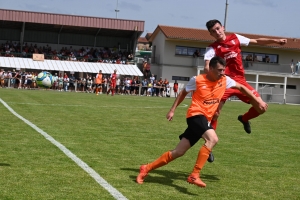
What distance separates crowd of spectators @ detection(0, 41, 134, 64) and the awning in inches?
40.3

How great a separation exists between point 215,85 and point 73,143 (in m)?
4.09

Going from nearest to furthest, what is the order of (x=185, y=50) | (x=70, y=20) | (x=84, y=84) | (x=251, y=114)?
1. (x=251, y=114)
2. (x=84, y=84)
3. (x=70, y=20)
4. (x=185, y=50)

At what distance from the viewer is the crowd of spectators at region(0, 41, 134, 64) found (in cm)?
5203

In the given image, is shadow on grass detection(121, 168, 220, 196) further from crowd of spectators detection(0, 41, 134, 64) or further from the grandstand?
crowd of spectators detection(0, 41, 134, 64)

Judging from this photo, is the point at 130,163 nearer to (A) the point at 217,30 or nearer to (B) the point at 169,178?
(B) the point at 169,178

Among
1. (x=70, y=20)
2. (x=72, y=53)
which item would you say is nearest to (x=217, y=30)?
(x=72, y=53)

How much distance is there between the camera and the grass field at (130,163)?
665cm

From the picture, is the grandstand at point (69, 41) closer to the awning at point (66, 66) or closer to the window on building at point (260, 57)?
the awning at point (66, 66)

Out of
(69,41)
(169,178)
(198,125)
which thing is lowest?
(169,178)

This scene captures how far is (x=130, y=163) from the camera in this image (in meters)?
8.75

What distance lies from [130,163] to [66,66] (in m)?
42.2

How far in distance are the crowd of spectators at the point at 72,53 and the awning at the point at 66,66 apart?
1023 mm

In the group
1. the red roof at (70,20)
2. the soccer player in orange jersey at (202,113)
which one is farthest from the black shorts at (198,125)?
the red roof at (70,20)

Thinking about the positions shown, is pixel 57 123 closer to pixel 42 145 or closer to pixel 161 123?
pixel 161 123
